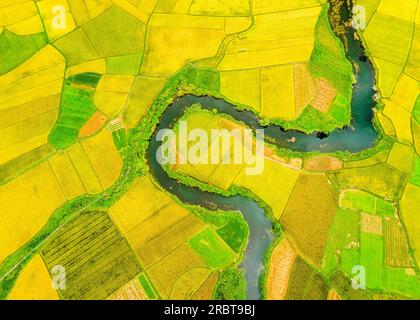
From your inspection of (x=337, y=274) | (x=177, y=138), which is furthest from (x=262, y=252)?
(x=177, y=138)

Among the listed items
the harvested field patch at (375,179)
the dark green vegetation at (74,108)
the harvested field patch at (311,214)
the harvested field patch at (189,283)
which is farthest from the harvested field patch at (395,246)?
the dark green vegetation at (74,108)

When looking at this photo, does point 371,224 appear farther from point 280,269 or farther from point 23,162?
point 23,162

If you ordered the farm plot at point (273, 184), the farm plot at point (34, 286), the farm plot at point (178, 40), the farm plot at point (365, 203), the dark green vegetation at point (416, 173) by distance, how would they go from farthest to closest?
the farm plot at point (178, 40) → the dark green vegetation at point (416, 173) → the farm plot at point (365, 203) → the farm plot at point (273, 184) → the farm plot at point (34, 286)

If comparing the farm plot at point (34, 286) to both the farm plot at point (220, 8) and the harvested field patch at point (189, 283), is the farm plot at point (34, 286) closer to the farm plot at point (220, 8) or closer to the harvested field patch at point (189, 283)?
the harvested field patch at point (189, 283)

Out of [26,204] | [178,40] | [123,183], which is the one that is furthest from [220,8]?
[26,204]

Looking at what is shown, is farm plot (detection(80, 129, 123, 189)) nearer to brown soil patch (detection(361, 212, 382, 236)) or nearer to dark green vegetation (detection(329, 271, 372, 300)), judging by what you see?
dark green vegetation (detection(329, 271, 372, 300))
